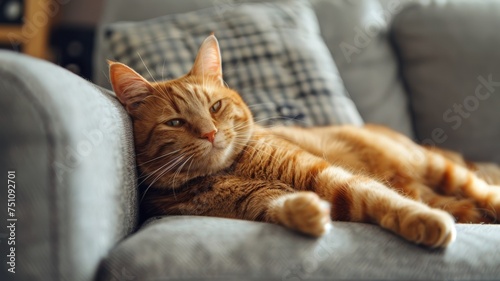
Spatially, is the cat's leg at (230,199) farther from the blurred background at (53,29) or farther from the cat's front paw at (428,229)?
the blurred background at (53,29)

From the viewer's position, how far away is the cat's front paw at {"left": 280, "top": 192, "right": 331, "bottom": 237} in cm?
100

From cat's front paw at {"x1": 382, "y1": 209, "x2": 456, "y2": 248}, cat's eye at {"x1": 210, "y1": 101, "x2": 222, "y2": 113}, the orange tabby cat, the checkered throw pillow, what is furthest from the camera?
the checkered throw pillow

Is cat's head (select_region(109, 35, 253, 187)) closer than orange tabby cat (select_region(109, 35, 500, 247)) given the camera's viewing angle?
No

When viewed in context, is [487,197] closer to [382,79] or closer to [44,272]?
[382,79]

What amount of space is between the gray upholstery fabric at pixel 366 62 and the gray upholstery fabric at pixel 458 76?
88 mm

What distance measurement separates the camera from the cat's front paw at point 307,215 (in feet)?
3.27

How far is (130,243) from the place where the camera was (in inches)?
37.7

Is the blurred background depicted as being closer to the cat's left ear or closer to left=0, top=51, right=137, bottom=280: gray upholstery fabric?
the cat's left ear

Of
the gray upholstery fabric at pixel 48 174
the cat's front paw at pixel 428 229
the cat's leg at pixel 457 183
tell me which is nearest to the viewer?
the gray upholstery fabric at pixel 48 174

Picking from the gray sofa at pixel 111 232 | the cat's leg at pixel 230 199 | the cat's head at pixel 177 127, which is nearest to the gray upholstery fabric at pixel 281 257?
the gray sofa at pixel 111 232

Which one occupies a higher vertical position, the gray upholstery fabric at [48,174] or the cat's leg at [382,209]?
the gray upholstery fabric at [48,174]

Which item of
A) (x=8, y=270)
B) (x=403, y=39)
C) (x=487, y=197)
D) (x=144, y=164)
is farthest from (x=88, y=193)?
(x=403, y=39)

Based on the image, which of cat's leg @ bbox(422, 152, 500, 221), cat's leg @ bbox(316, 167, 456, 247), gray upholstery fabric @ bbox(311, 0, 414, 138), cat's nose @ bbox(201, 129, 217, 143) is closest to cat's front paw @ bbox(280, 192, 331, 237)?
cat's leg @ bbox(316, 167, 456, 247)

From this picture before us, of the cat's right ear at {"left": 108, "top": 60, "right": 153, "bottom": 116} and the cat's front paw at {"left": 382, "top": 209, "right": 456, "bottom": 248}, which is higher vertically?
the cat's right ear at {"left": 108, "top": 60, "right": 153, "bottom": 116}
